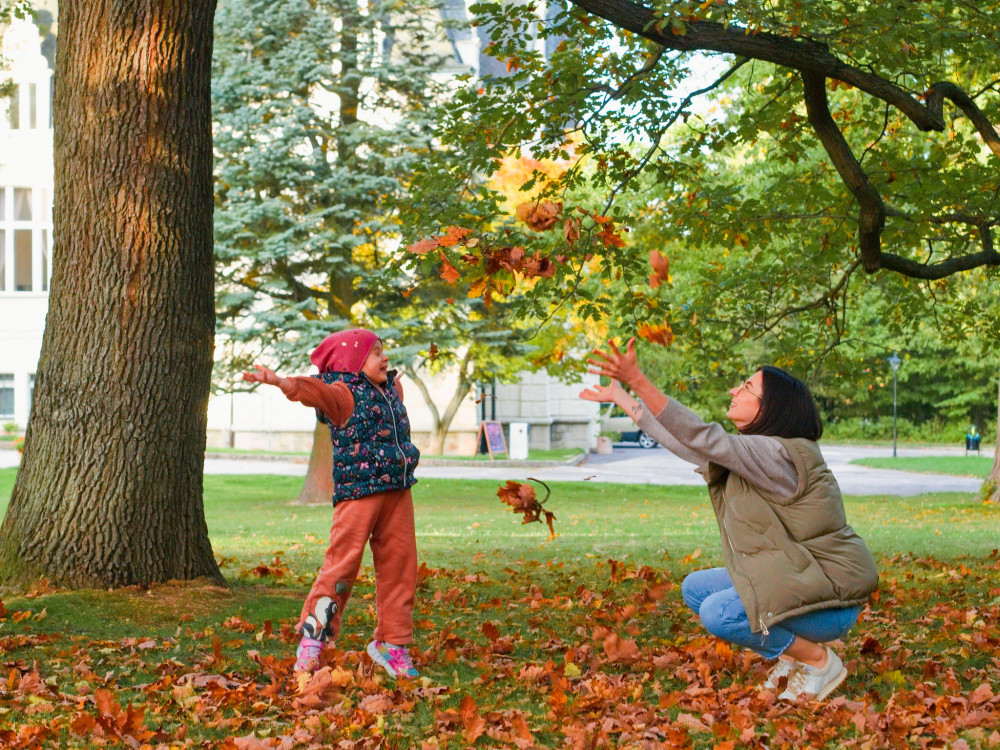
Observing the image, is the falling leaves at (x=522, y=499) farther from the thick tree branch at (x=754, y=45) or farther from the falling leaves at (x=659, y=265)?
the thick tree branch at (x=754, y=45)

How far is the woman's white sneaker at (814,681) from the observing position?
4660 mm

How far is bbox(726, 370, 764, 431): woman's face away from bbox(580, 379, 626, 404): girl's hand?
0.56 metres

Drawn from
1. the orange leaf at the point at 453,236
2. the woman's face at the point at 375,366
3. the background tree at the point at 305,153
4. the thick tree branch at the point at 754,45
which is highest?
the background tree at the point at 305,153

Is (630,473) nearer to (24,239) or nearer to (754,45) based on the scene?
(24,239)

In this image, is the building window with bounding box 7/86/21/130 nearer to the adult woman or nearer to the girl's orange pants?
the girl's orange pants

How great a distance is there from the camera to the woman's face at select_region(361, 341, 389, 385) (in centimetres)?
535

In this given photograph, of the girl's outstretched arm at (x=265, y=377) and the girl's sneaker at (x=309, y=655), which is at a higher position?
the girl's outstretched arm at (x=265, y=377)

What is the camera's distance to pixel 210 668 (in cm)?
532

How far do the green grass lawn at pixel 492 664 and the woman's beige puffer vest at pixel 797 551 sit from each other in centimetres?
46

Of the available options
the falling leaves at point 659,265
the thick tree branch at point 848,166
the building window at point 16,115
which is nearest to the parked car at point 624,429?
the building window at point 16,115

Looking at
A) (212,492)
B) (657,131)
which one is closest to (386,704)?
(657,131)

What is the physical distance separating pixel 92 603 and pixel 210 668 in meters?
1.39

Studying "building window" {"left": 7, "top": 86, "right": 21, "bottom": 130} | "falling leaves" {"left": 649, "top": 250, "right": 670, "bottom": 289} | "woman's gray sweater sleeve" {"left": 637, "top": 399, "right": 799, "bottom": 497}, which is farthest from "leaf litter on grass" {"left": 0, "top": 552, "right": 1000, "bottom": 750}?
"building window" {"left": 7, "top": 86, "right": 21, "bottom": 130}

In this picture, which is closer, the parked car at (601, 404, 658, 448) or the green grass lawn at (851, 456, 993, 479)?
the green grass lawn at (851, 456, 993, 479)
